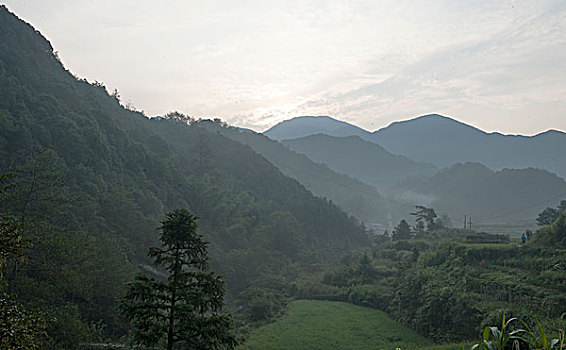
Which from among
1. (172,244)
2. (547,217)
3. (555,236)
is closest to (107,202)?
(172,244)

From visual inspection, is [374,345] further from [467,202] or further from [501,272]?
[467,202]

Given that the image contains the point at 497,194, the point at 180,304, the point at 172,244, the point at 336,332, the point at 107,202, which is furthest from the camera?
the point at 497,194

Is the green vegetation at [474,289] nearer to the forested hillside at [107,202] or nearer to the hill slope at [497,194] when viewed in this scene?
the forested hillside at [107,202]

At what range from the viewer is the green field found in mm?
21219

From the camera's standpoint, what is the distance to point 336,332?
23578mm

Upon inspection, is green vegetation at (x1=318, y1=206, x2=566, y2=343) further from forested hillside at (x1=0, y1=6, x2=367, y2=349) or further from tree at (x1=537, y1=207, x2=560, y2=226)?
tree at (x1=537, y1=207, x2=560, y2=226)

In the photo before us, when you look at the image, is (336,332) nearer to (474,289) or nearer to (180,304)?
(474,289)

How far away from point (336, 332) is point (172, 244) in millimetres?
17539

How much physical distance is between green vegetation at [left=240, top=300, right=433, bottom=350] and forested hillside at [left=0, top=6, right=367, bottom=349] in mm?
4326

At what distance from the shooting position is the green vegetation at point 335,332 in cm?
2125

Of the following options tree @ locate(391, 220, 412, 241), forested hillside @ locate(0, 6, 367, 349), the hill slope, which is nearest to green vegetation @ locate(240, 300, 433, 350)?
forested hillside @ locate(0, 6, 367, 349)

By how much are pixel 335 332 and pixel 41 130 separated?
36.4 metres

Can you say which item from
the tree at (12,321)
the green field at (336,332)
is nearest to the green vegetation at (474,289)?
the green field at (336,332)

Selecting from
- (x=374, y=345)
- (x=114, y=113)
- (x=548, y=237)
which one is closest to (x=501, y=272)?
(x=548, y=237)
